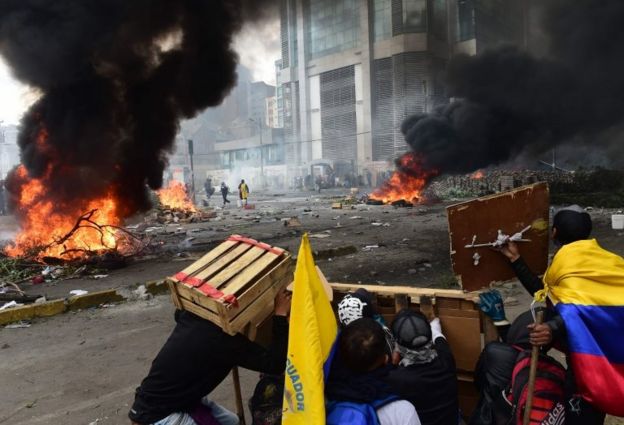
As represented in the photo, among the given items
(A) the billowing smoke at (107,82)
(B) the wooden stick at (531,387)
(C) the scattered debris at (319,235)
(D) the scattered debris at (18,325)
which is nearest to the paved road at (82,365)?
(D) the scattered debris at (18,325)

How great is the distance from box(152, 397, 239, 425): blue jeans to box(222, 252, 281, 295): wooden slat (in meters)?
0.70

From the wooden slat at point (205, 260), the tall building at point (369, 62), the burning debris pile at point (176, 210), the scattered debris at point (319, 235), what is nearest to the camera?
the wooden slat at point (205, 260)

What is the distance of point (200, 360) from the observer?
205 centimetres

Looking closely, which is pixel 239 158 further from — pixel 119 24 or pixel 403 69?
pixel 119 24

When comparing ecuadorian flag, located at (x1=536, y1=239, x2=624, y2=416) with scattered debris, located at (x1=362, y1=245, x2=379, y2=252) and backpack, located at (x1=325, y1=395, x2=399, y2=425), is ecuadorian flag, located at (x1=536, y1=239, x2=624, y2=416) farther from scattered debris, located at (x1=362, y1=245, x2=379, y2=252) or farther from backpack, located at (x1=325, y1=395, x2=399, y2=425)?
scattered debris, located at (x1=362, y1=245, x2=379, y2=252)

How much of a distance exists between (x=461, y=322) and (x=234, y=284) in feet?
4.22

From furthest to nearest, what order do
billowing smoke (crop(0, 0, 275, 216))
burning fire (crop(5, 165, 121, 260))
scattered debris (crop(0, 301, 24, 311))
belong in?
billowing smoke (crop(0, 0, 275, 216)), burning fire (crop(5, 165, 121, 260)), scattered debris (crop(0, 301, 24, 311))

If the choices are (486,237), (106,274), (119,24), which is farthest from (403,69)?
(486,237)

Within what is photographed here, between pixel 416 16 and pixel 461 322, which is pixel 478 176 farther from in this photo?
pixel 461 322

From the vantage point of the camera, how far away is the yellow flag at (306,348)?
5.16 ft

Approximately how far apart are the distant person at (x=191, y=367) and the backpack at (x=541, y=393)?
3.63 ft

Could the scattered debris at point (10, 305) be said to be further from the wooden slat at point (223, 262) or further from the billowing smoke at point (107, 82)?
the wooden slat at point (223, 262)

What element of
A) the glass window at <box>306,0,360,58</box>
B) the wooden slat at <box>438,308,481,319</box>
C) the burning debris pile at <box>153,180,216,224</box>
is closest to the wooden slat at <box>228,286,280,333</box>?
the wooden slat at <box>438,308,481,319</box>

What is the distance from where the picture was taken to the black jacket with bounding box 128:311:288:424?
6.74 ft
